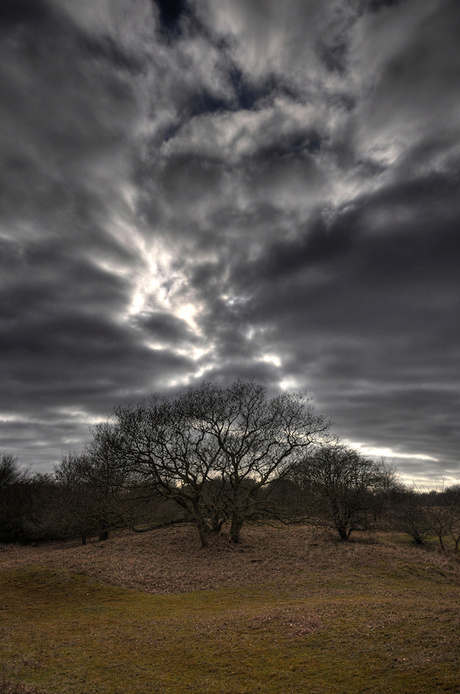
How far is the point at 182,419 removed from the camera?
100 ft

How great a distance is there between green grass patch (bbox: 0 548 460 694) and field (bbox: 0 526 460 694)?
0.05 metres

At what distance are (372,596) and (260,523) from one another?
15.9m

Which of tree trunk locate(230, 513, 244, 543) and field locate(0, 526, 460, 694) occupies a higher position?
tree trunk locate(230, 513, 244, 543)

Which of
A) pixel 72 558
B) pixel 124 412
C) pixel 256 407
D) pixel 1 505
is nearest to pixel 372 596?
pixel 256 407

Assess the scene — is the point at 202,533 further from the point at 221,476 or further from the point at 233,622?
the point at 233,622

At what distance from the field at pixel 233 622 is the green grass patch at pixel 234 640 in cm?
5

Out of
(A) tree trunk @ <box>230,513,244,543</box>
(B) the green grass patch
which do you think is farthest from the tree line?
(B) the green grass patch

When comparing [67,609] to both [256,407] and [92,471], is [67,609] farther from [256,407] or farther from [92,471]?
[92,471]

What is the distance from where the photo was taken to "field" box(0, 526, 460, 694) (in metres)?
8.92

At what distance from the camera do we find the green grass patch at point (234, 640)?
28.4 ft

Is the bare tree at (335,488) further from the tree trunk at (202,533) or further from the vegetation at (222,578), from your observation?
the tree trunk at (202,533)

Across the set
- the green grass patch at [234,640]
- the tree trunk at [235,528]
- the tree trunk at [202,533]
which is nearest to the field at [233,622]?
the green grass patch at [234,640]

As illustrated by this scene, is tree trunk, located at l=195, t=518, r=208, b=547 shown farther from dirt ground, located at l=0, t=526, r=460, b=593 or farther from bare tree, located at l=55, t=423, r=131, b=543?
bare tree, located at l=55, t=423, r=131, b=543

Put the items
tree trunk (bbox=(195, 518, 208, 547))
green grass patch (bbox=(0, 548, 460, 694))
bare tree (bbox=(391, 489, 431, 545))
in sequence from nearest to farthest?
green grass patch (bbox=(0, 548, 460, 694)), tree trunk (bbox=(195, 518, 208, 547)), bare tree (bbox=(391, 489, 431, 545))
